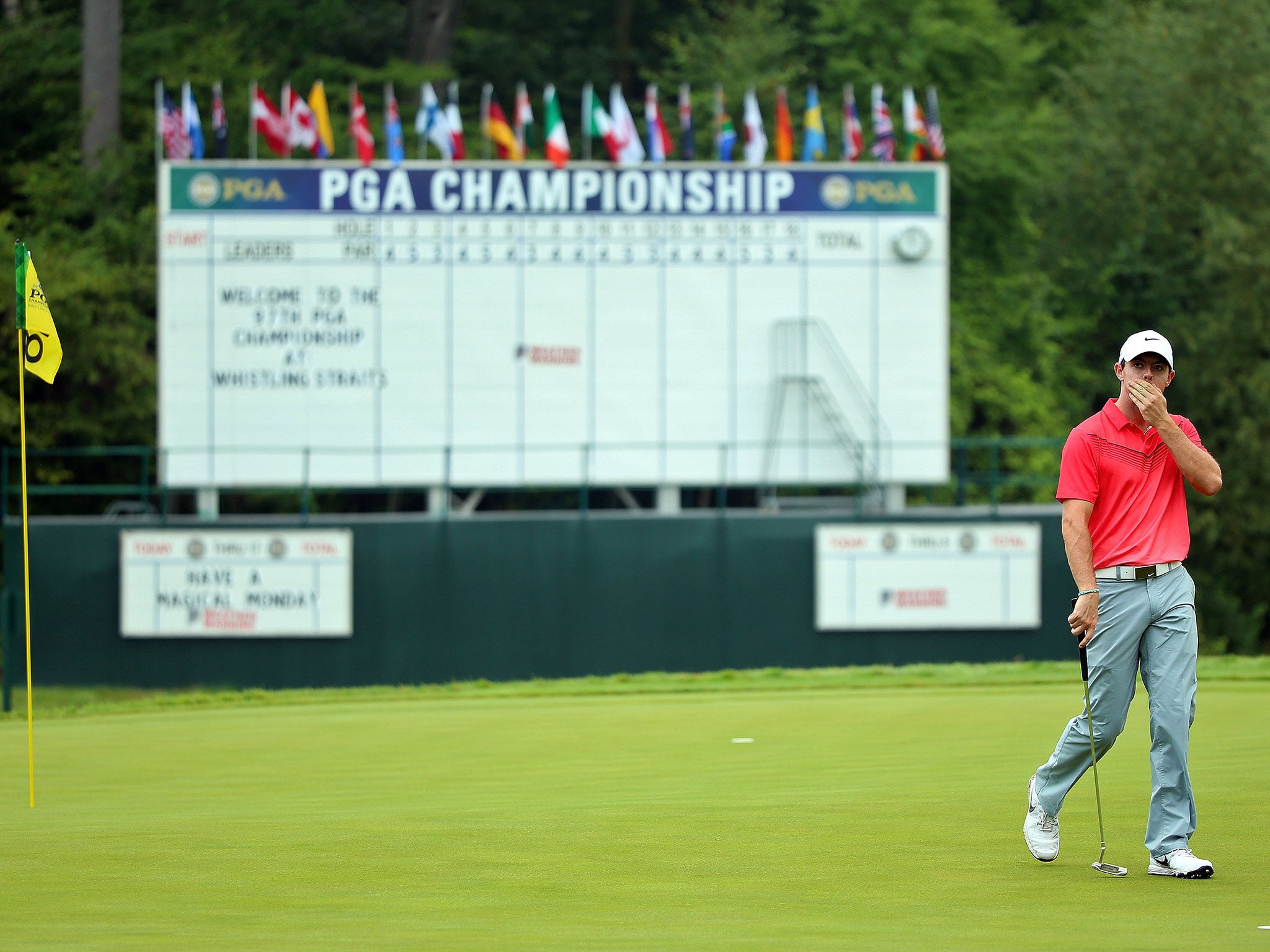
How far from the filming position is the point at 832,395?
22.2 m

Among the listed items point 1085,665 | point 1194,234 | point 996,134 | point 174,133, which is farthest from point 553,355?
point 1194,234

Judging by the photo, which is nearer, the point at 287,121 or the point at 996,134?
the point at 287,121

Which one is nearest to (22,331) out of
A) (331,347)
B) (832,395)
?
(331,347)

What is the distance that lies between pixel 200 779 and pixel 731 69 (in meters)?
28.3

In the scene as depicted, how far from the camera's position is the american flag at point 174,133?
71.9 ft

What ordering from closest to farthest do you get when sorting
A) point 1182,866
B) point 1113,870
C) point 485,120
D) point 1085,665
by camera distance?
point 1182,866 < point 1113,870 < point 1085,665 < point 485,120

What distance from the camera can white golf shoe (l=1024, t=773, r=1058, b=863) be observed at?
593 cm

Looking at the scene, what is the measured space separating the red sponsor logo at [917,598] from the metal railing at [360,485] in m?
1.37

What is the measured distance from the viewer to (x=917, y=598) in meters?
20.8

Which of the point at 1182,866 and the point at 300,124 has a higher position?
the point at 300,124

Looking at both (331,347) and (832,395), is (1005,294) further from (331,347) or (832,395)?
(331,347)

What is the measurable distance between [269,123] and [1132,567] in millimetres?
18907

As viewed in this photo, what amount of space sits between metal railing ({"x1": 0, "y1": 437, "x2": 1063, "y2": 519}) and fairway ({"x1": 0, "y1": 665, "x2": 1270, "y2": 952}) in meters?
10.7

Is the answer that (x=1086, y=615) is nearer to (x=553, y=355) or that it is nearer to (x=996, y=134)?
(x=553, y=355)
